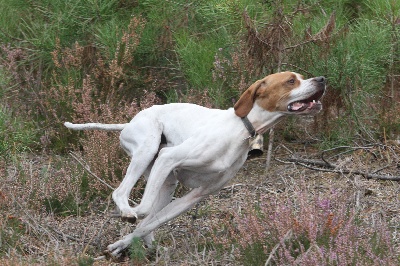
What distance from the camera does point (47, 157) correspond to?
7.30 m

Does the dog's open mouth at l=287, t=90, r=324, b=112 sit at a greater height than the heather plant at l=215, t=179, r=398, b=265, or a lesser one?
greater

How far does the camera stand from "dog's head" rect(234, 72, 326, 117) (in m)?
5.10

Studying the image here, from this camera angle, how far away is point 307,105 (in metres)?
5.12

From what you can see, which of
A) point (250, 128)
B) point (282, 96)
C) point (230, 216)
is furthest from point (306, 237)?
point (230, 216)

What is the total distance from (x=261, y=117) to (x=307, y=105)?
0.88ft

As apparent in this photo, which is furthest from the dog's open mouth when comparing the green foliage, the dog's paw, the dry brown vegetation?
the green foliage

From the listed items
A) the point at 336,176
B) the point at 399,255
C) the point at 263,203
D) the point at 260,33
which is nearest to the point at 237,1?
the point at 260,33

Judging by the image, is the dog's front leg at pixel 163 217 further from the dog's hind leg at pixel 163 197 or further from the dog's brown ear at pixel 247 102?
the dog's brown ear at pixel 247 102

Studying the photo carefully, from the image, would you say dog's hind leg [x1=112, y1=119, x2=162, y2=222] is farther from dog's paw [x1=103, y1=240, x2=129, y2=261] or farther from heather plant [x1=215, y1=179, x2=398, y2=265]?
heather plant [x1=215, y1=179, x2=398, y2=265]

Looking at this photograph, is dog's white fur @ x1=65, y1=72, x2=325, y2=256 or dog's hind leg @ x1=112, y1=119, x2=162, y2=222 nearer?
dog's white fur @ x1=65, y1=72, x2=325, y2=256

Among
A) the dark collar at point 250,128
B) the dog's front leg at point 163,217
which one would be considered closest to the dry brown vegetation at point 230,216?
the dog's front leg at point 163,217

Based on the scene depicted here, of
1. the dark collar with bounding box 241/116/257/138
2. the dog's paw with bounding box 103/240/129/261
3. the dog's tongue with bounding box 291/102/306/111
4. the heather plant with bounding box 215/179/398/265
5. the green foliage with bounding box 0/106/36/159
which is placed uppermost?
the dog's tongue with bounding box 291/102/306/111

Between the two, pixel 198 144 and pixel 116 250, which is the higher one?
pixel 198 144

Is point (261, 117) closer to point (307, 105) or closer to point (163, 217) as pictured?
point (307, 105)
